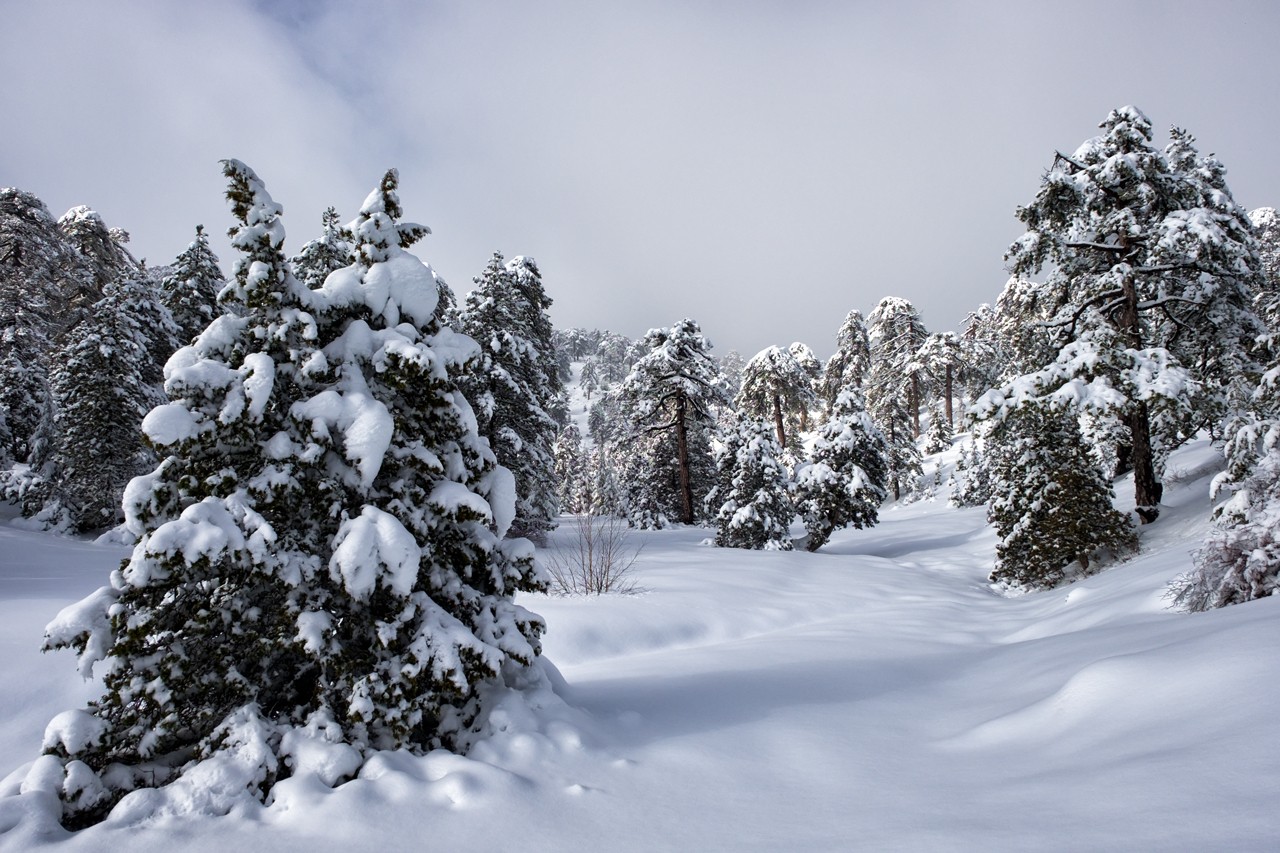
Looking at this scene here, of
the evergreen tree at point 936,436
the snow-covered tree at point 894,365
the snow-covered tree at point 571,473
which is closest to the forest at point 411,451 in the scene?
the evergreen tree at point 936,436

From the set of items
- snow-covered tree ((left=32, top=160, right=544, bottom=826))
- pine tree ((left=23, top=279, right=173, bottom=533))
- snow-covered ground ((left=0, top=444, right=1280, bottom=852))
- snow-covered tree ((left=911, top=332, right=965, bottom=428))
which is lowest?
snow-covered ground ((left=0, top=444, right=1280, bottom=852))

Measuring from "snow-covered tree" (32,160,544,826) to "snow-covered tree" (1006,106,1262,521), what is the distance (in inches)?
465

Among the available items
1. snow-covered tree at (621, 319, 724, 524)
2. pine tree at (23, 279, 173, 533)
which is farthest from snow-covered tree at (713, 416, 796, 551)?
pine tree at (23, 279, 173, 533)

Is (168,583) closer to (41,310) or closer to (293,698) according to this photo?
(293,698)

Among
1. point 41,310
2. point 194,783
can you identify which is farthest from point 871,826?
point 41,310

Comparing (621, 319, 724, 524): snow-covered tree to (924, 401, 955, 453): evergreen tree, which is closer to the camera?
(621, 319, 724, 524): snow-covered tree

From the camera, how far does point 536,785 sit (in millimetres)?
3416

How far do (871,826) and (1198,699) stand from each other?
1.84m

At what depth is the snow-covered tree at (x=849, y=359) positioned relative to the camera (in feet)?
155

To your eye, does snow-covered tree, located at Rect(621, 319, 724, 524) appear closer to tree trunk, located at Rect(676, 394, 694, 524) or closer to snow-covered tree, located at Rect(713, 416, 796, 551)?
tree trunk, located at Rect(676, 394, 694, 524)

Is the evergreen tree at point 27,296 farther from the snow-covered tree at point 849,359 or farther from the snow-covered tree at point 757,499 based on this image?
the snow-covered tree at point 849,359

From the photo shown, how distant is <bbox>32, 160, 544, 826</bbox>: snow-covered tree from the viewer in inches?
135

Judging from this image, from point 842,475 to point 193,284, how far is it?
20.6 m

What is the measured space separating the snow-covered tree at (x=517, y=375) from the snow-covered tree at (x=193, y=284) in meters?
7.74
